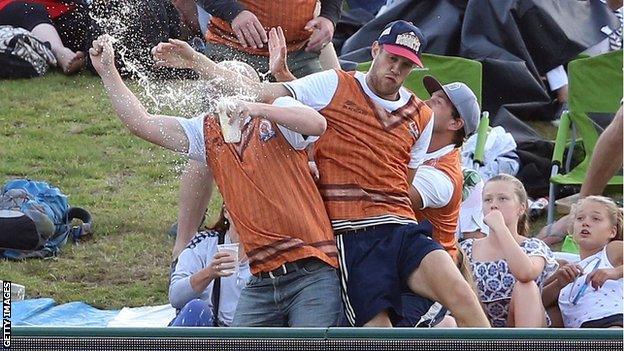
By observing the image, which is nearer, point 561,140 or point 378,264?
point 378,264

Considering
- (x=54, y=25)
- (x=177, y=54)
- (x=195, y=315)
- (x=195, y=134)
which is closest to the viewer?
(x=177, y=54)

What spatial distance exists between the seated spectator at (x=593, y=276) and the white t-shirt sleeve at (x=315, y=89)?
150cm

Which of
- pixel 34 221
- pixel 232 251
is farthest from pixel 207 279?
pixel 34 221

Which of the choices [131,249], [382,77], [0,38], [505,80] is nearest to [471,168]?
[505,80]

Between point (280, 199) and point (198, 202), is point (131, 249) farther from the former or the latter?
point (280, 199)

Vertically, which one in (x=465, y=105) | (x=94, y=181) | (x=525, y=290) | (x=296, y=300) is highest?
(x=465, y=105)

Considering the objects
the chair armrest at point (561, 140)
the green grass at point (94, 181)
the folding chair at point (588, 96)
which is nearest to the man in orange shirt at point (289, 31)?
the green grass at point (94, 181)

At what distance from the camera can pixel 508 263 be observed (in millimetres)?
5547

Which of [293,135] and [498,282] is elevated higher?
[293,135]

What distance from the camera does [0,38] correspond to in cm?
911

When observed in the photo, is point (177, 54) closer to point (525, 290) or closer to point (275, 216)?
point (275, 216)

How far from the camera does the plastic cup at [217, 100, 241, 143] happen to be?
4.51 m

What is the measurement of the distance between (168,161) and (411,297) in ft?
12.9

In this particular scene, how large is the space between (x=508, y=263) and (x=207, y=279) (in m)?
1.25
